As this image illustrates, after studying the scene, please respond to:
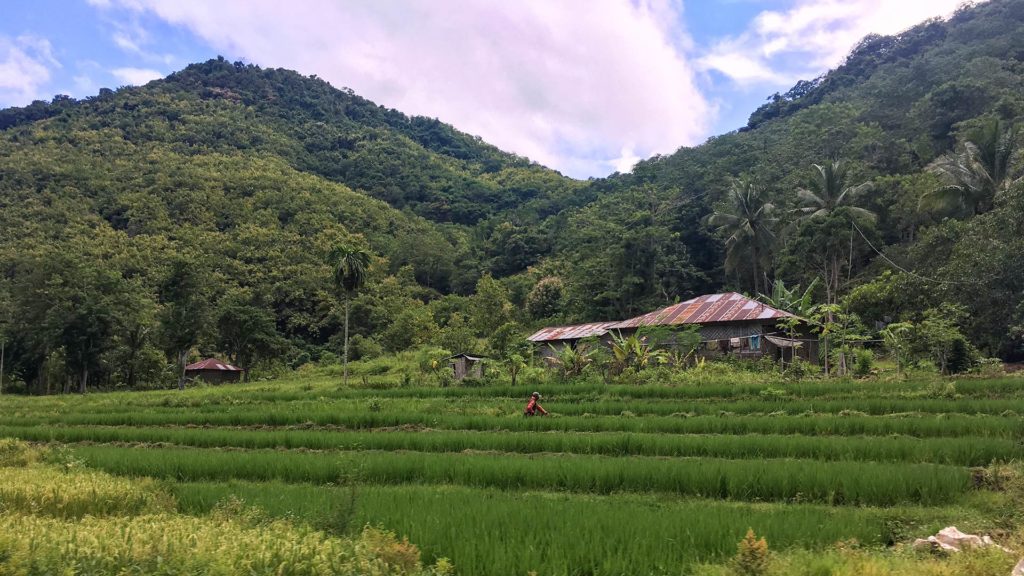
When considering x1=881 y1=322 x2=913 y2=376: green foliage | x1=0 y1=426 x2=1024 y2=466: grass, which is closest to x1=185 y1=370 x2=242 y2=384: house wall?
x1=0 y1=426 x2=1024 y2=466: grass

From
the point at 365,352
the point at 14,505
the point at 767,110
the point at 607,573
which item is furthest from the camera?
the point at 767,110

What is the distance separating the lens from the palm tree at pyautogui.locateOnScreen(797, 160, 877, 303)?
34938 mm

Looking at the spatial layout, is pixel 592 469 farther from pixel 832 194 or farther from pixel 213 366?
pixel 213 366

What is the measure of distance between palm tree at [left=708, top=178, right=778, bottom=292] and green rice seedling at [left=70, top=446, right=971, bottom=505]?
109ft

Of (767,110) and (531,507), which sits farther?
(767,110)

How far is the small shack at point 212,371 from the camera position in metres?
43.3

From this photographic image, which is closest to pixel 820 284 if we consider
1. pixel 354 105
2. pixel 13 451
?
pixel 13 451

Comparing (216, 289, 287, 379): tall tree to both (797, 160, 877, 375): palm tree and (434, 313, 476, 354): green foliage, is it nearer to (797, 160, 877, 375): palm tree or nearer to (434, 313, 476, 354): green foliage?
(434, 313, 476, 354): green foliage

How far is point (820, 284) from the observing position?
39.2 meters

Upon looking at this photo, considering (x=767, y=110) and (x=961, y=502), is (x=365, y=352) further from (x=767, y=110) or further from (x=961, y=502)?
(x=767, y=110)

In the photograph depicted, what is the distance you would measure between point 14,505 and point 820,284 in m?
40.9

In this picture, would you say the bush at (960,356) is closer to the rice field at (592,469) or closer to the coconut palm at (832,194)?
the rice field at (592,469)

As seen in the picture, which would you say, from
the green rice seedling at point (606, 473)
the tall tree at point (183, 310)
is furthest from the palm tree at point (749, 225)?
the tall tree at point (183, 310)

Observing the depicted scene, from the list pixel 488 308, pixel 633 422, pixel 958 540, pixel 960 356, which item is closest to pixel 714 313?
pixel 960 356
